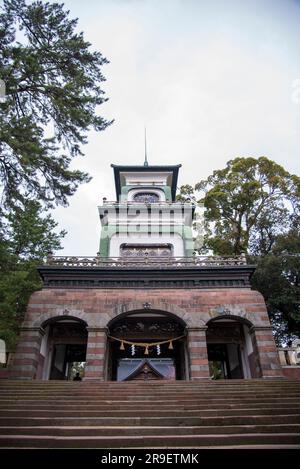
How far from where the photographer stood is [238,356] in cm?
1574

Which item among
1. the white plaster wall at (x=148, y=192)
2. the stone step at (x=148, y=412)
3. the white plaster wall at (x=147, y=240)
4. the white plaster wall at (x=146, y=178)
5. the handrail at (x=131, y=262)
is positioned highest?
the white plaster wall at (x=146, y=178)

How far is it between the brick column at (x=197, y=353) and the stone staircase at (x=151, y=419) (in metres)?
4.72

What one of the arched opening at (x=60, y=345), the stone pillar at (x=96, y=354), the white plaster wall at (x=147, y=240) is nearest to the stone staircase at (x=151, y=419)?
the stone pillar at (x=96, y=354)

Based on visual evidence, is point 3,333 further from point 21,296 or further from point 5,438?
point 5,438

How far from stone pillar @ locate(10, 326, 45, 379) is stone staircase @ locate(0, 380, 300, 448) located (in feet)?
15.6

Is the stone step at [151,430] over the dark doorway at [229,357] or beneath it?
beneath

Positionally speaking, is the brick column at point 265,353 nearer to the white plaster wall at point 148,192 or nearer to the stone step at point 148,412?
the stone step at point 148,412

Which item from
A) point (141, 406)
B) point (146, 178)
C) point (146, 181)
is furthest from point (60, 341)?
point (146, 178)

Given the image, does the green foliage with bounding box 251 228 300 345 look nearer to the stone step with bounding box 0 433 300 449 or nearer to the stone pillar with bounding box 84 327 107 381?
the stone pillar with bounding box 84 327 107 381

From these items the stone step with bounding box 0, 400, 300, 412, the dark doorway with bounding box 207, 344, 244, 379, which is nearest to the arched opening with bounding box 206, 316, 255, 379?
the dark doorway with bounding box 207, 344, 244, 379

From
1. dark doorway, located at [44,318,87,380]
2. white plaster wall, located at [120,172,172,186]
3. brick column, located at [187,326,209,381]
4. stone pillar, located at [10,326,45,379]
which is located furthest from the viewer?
white plaster wall, located at [120,172,172,186]

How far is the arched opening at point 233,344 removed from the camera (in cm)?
1435

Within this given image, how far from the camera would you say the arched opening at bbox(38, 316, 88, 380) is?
14127mm

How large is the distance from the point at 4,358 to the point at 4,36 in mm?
12541
